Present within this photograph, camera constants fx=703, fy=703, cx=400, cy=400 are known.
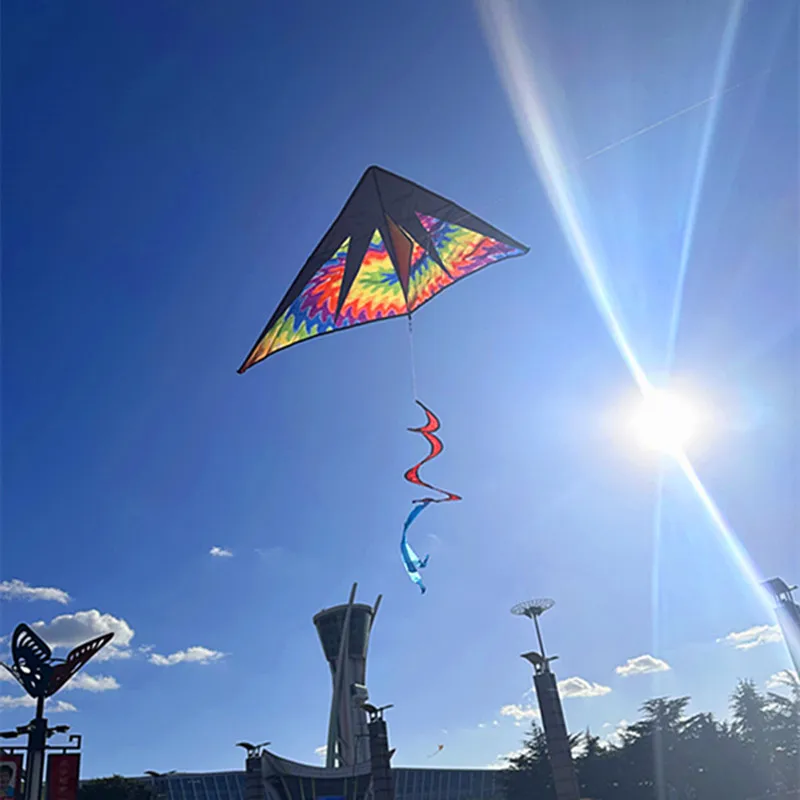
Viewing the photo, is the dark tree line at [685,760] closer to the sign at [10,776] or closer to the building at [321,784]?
the building at [321,784]

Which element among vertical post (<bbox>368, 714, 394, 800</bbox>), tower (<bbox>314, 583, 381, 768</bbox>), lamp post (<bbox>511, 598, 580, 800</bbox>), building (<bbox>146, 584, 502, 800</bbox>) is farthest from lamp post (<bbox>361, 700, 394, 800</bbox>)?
tower (<bbox>314, 583, 381, 768</bbox>)

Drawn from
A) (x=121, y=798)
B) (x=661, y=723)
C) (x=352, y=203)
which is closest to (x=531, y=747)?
(x=661, y=723)

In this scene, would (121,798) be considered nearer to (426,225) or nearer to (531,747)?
(531,747)

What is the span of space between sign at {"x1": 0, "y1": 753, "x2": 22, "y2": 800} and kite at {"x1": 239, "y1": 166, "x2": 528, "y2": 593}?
17490 mm

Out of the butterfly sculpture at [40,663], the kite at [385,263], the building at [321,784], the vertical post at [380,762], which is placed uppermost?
the kite at [385,263]

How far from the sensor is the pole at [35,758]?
22188 millimetres

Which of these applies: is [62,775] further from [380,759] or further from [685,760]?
[685,760]

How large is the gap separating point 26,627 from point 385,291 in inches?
739

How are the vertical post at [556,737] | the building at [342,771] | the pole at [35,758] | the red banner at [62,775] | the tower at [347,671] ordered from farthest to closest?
the tower at [347,671] < the building at [342,771] < the vertical post at [556,737] < the pole at [35,758] < the red banner at [62,775]

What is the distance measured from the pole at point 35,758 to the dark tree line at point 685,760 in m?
45.8

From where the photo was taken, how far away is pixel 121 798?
51.5m

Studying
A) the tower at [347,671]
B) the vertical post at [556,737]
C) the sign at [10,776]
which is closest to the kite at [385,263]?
the sign at [10,776]

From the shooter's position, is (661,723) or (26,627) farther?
(661,723)

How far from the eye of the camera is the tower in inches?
2749
